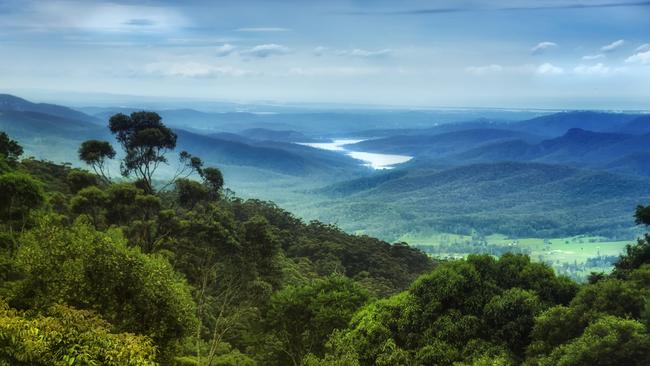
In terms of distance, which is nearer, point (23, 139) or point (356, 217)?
point (356, 217)

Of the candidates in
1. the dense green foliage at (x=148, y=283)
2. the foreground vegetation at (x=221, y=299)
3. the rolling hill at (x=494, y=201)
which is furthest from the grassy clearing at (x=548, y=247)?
the foreground vegetation at (x=221, y=299)

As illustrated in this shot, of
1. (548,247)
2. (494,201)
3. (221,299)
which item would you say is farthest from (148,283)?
(494,201)

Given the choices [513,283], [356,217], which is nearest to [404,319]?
[513,283]

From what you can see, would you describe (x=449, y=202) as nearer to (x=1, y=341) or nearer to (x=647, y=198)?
(x=647, y=198)

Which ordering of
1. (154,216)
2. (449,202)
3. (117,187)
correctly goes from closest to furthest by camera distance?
(117,187)
(154,216)
(449,202)

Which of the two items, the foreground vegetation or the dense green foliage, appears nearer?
the dense green foliage

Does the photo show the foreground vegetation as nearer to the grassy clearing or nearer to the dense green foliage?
the dense green foliage

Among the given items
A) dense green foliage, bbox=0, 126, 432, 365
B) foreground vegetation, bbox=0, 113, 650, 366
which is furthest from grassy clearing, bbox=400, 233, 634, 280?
foreground vegetation, bbox=0, 113, 650, 366

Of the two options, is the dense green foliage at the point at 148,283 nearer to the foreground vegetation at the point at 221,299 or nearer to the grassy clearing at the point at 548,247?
the foreground vegetation at the point at 221,299

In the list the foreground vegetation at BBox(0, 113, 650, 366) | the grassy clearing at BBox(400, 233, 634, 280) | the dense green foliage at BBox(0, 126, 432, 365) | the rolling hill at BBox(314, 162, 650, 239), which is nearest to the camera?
the dense green foliage at BBox(0, 126, 432, 365)
